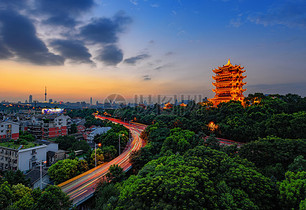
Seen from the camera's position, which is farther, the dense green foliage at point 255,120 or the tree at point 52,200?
the dense green foliage at point 255,120

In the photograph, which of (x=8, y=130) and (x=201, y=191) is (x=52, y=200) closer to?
(x=201, y=191)

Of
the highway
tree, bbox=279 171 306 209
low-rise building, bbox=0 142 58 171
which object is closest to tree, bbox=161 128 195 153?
the highway

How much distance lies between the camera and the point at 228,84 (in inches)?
1574

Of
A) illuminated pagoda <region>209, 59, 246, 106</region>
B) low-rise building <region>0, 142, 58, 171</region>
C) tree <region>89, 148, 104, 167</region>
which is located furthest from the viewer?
illuminated pagoda <region>209, 59, 246, 106</region>

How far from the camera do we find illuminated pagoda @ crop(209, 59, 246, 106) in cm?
3931

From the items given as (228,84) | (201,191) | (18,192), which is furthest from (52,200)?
(228,84)

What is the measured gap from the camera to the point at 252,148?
15.2 metres

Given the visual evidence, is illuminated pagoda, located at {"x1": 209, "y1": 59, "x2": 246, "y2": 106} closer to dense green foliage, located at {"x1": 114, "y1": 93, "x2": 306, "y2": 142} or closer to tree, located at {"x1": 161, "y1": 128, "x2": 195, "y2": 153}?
dense green foliage, located at {"x1": 114, "y1": 93, "x2": 306, "y2": 142}

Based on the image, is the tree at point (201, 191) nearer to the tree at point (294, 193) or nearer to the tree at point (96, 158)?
the tree at point (294, 193)

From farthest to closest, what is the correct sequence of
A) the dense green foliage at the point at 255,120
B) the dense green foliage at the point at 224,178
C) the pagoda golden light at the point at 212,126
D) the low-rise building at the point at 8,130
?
the low-rise building at the point at 8,130 → the pagoda golden light at the point at 212,126 → the dense green foliage at the point at 255,120 → the dense green foliage at the point at 224,178

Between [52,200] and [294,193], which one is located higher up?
[294,193]

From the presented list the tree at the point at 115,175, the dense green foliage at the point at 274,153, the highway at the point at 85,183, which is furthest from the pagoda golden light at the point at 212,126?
the tree at the point at 115,175

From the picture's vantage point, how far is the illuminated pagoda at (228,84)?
39312 millimetres

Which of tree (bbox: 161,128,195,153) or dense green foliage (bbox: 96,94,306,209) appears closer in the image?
dense green foliage (bbox: 96,94,306,209)
